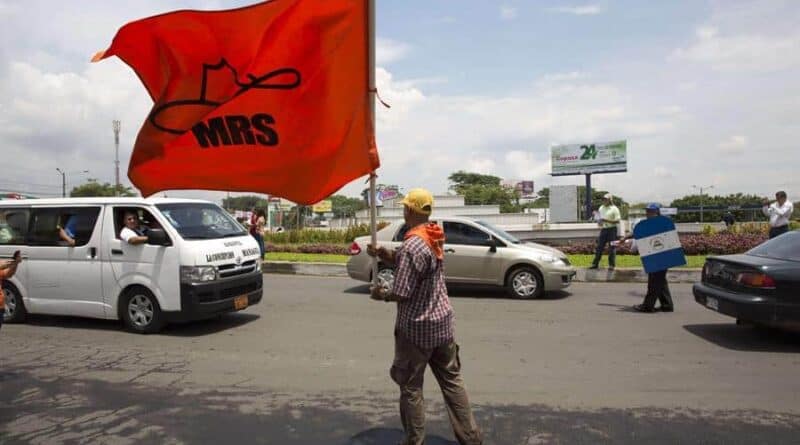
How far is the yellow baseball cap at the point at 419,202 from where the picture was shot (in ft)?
12.2

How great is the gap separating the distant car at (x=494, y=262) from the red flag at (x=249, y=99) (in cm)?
610

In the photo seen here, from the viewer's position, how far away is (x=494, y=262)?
34.6 ft

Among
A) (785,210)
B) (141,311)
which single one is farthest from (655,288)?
(141,311)

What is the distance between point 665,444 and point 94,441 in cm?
407

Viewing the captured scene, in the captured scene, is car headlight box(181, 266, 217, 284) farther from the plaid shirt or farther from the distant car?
the plaid shirt

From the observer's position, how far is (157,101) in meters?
4.43

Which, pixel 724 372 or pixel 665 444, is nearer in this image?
pixel 665 444

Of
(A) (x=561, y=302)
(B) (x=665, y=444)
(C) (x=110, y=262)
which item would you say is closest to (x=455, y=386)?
(B) (x=665, y=444)

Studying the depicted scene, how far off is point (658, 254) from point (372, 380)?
5.41 metres

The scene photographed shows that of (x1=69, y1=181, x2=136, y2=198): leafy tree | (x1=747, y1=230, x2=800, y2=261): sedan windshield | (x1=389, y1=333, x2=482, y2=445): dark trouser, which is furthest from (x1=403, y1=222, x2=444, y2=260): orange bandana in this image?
(x1=69, y1=181, x2=136, y2=198): leafy tree

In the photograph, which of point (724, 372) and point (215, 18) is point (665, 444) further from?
point (215, 18)

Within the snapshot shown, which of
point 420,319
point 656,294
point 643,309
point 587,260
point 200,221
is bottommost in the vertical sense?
point 643,309

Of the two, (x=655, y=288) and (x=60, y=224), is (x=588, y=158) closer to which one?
(x=655, y=288)

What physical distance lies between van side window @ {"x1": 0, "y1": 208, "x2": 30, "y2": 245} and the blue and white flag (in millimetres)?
9242
